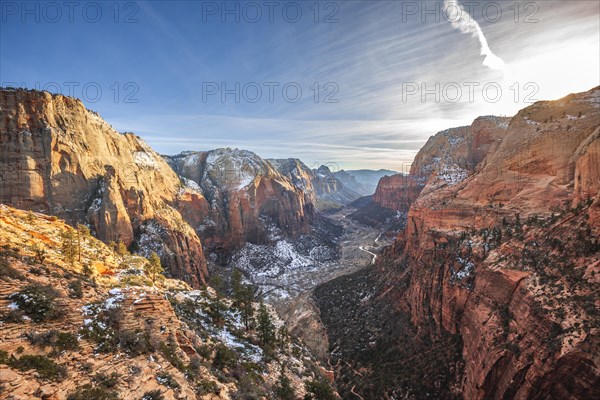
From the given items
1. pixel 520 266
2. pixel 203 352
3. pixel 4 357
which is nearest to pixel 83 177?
pixel 203 352

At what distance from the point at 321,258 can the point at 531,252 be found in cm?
8990

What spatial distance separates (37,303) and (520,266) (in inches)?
1642

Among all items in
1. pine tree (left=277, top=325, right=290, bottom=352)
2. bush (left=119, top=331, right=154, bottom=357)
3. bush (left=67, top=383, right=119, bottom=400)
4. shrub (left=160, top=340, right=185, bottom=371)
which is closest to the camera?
bush (left=67, top=383, right=119, bottom=400)

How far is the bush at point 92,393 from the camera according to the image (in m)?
10.0

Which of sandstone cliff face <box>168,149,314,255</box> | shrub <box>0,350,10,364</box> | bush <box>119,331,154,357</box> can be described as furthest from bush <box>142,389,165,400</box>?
sandstone cliff face <box>168,149,314,255</box>

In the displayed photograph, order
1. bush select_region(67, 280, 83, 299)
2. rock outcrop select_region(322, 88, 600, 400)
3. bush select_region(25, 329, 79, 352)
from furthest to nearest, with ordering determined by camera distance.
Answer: rock outcrop select_region(322, 88, 600, 400), bush select_region(67, 280, 83, 299), bush select_region(25, 329, 79, 352)

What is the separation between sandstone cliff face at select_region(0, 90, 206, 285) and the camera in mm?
49281

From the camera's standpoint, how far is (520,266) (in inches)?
1166

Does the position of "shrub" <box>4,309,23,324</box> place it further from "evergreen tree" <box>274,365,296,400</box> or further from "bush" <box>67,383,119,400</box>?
"evergreen tree" <box>274,365,296,400</box>

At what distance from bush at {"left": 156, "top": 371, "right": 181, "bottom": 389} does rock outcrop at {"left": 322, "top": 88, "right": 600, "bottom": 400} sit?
27415 millimetres

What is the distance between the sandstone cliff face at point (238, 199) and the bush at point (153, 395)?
291 feet

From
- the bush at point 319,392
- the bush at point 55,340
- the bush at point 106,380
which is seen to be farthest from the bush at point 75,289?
the bush at point 319,392

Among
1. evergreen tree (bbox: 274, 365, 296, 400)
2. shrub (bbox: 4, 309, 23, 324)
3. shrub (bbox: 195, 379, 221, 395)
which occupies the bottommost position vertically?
evergreen tree (bbox: 274, 365, 296, 400)

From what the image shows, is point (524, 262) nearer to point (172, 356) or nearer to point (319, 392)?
point (319, 392)
